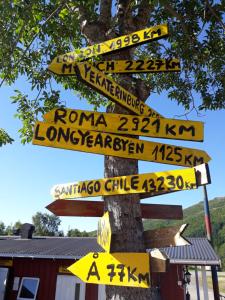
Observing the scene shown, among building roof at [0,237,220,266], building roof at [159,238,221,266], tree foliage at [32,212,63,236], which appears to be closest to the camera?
building roof at [159,238,221,266]

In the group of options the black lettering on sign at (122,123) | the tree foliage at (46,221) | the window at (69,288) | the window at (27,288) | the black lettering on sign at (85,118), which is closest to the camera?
the black lettering on sign at (85,118)

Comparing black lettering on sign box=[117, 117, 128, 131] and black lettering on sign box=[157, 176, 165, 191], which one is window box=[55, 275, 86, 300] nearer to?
black lettering on sign box=[117, 117, 128, 131]

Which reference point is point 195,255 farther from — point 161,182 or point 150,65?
point 161,182

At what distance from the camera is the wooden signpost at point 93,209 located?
336 centimetres

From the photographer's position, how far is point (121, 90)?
11.8 ft

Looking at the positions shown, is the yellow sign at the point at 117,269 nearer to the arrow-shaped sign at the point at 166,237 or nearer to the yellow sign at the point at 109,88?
the arrow-shaped sign at the point at 166,237

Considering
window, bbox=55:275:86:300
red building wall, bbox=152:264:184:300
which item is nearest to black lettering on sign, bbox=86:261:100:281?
Result: red building wall, bbox=152:264:184:300

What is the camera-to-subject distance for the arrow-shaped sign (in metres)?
2.79

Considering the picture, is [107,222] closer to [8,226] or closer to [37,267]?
[37,267]

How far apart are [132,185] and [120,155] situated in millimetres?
351

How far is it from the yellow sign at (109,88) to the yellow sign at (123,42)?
0.55 metres

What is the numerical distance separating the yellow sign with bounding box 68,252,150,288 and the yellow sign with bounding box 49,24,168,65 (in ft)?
7.14

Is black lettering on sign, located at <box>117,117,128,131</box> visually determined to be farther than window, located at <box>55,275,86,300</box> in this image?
No

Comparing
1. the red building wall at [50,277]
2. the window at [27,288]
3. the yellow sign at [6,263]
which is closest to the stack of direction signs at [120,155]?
the red building wall at [50,277]
